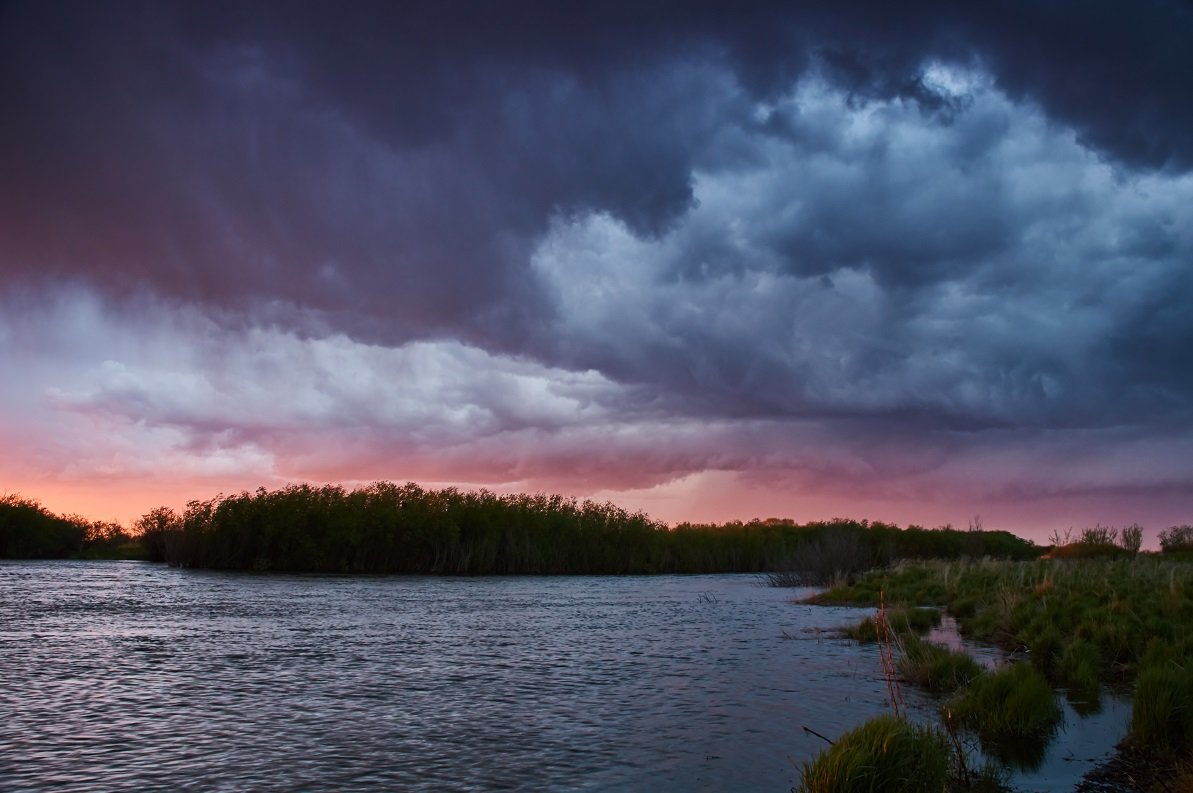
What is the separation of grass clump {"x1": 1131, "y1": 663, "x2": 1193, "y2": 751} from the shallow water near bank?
2.86 meters

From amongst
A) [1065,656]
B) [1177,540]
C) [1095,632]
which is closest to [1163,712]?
[1065,656]

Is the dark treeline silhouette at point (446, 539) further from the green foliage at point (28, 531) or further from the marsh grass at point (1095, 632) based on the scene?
the marsh grass at point (1095, 632)

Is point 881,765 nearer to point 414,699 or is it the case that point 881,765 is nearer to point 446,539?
point 414,699

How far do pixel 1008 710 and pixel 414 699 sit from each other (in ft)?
29.0

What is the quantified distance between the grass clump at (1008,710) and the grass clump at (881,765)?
10.2 feet

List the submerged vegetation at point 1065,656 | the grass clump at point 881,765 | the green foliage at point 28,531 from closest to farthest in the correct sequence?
the grass clump at point 881,765, the submerged vegetation at point 1065,656, the green foliage at point 28,531

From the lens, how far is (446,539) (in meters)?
69.8

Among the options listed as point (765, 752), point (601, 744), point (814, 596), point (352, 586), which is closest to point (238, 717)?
point (601, 744)

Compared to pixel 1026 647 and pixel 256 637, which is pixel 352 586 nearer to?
pixel 256 637

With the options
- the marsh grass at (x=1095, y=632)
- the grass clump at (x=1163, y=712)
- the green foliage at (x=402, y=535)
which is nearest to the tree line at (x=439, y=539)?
the green foliage at (x=402, y=535)

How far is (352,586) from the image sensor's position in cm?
4503

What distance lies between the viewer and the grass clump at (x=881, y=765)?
24.3 feet

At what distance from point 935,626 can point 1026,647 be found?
5.52m

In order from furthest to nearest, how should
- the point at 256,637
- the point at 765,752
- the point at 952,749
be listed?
1. the point at 256,637
2. the point at 765,752
3. the point at 952,749
